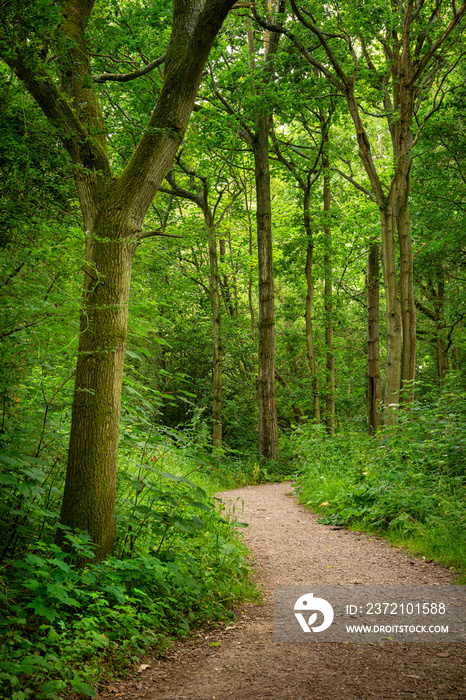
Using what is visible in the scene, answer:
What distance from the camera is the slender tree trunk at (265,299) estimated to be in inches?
526

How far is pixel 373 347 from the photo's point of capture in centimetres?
1529

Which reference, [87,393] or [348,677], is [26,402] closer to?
[87,393]

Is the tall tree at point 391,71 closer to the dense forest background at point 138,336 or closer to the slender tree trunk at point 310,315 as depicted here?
the dense forest background at point 138,336

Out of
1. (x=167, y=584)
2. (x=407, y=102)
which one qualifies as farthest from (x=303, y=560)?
(x=407, y=102)

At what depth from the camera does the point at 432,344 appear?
67.3ft

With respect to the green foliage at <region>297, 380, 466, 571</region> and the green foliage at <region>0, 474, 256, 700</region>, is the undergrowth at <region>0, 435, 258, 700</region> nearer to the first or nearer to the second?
the green foliage at <region>0, 474, 256, 700</region>

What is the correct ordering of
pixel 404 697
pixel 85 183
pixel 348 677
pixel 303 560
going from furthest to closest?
pixel 303 560 → pixel 85 183 → pixel 348 677 → pixel 404 697

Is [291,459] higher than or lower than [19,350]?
lower

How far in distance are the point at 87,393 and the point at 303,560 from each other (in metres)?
3.24

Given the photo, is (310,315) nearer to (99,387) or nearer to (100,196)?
(100,196)

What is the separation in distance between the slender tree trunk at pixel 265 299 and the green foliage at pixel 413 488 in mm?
3849

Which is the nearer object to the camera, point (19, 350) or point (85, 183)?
point (19, 350)

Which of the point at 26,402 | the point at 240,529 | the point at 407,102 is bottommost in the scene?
the point at 240,529

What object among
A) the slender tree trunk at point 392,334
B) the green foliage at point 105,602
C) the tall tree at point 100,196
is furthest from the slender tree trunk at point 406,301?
the tall tree at point 100,196
